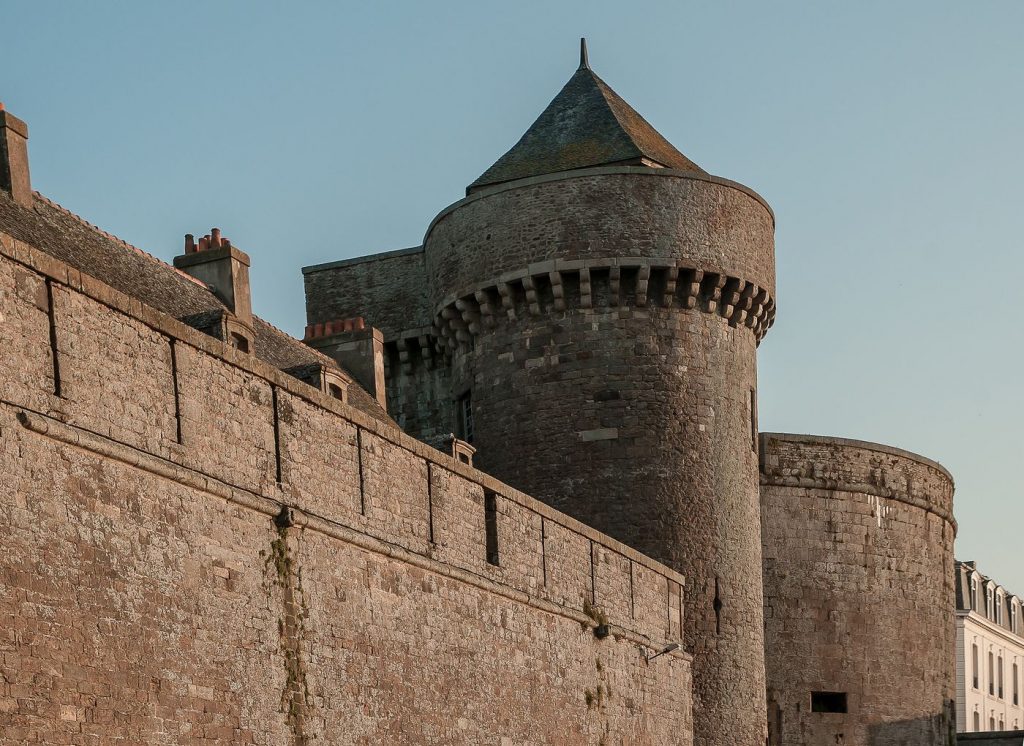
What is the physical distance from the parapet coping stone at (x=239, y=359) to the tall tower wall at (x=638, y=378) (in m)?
2.19

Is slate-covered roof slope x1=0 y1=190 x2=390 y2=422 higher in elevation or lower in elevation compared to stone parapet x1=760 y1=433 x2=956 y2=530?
higher

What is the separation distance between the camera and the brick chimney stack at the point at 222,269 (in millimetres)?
23188

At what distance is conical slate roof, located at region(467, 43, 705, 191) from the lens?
2712cm

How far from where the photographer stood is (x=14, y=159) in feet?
62.0

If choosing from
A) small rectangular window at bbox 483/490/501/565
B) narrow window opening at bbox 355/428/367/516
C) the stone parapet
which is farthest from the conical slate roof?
narrow window opening at bbox 355/428/367/516

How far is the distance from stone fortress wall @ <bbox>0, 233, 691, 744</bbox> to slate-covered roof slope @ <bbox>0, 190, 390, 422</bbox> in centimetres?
307

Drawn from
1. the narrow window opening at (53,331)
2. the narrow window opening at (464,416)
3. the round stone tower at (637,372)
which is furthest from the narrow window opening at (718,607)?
the narrow window opening at (53,331)

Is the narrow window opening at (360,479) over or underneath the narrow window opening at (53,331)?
underneath

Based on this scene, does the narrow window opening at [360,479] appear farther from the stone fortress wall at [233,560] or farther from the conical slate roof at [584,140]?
the conical slate roof at [584,140]

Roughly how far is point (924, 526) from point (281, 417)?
732 inches

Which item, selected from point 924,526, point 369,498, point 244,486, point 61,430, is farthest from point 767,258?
point 61,430

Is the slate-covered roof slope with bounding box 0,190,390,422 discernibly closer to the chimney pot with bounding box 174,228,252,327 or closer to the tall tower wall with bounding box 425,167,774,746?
the chimney pot with bounding box 174,228,252,327

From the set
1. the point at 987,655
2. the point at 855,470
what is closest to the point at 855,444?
the point at 855,470

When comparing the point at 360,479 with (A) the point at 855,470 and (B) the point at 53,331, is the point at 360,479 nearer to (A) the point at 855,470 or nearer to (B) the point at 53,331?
(B) the point at 53,331
